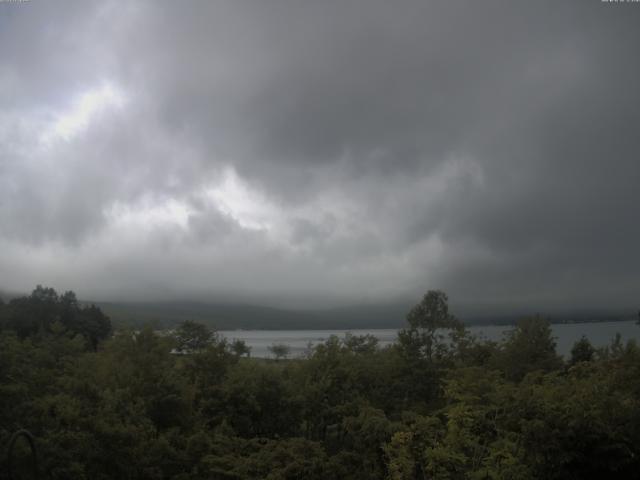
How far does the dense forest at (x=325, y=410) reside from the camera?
37.9 ft

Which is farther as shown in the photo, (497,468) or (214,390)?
(214,390)

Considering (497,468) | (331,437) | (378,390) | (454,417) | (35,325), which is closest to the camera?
(497,468)

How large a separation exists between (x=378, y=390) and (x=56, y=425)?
15.2 metres

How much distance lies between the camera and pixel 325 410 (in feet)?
72.2

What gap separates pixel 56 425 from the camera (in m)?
13.4

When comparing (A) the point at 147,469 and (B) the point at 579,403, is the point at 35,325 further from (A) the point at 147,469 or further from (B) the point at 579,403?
(B) the point at 579,403

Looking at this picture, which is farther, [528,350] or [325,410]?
[528,350]

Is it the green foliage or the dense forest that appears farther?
the green foliage

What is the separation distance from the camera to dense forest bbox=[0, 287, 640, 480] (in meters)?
11.6

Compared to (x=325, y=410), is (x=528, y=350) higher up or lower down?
higher up

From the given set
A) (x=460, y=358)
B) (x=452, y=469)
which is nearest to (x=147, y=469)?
→ (x=452, y=469)

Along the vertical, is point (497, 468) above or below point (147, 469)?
above

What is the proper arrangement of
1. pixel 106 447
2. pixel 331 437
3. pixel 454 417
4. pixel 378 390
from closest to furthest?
1. pixel 454 417
2. pixel 106 447
3. pixel 331 437
4. pixel 378 390

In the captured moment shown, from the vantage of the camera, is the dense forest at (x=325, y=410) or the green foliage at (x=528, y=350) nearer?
the dense forest at (x=325, y=410)
